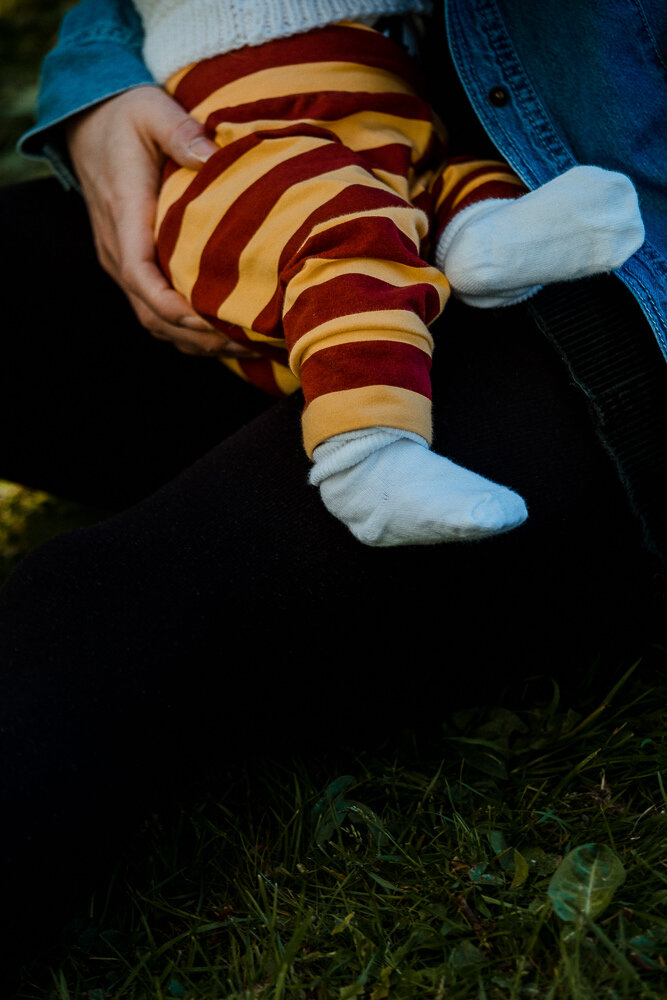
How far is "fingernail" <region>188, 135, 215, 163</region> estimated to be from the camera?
102cm

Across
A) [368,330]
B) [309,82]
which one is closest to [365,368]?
[368,330]

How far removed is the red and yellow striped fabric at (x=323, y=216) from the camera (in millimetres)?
792

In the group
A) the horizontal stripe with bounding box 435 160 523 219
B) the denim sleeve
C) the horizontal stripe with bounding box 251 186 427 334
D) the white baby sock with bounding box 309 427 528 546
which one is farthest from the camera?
the denim sleeve

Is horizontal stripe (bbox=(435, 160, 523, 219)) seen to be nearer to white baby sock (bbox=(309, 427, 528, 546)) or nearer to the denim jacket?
the denim jacket

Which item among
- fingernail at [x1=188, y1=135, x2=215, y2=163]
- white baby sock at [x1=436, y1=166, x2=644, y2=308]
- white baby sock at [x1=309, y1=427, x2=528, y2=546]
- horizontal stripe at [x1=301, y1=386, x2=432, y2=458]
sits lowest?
white baby sock at [x1=309, y1=427, x2=528, y2=546]

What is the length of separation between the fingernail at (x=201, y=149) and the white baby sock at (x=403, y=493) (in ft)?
1.39

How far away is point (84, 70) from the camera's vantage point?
4.02ft

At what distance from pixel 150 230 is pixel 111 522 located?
0.39m

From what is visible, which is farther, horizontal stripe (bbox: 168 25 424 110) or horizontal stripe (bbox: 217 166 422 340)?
horizontal stripe (bbox: 168 25 424 110)

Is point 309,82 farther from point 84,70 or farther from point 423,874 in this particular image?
point 423,874

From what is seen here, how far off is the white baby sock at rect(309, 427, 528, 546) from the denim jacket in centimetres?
29

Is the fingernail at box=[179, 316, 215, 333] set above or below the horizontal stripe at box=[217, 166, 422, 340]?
below

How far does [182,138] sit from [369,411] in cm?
49

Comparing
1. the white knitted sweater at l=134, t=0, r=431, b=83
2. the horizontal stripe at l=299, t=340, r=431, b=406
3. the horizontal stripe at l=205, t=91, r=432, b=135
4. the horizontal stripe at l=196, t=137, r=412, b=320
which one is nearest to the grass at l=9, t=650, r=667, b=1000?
the horizontal stripe at l=299, t=340, r=431, b=406
